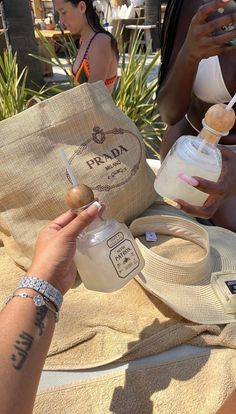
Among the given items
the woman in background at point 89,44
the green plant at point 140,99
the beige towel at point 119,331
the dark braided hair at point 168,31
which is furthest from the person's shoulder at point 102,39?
the beige towel at point 119,331

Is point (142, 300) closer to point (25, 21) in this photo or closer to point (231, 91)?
point (231, 91)

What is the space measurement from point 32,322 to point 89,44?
2.25m

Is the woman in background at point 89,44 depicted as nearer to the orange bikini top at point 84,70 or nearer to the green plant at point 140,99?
the orange bikini top at point 84,70

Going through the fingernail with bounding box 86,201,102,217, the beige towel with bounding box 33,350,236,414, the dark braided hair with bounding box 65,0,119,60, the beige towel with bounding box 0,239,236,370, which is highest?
the dark braided hair with bounding box 65,0,119,60

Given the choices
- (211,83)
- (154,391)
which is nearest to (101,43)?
(211,83)

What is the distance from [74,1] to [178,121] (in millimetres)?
1317

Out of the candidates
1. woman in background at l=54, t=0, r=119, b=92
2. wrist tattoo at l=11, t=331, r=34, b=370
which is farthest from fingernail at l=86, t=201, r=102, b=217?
woman in background at l=54, t=0, r=119, b=92

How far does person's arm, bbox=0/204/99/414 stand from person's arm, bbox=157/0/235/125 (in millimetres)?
727

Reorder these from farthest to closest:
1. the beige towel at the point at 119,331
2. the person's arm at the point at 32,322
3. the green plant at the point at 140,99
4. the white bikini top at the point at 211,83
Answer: the green plant at the point at 140,99
the white bikini top at the point at 211,83
the beige towel at the point at 119,331
the person's arm at the point at 32,322

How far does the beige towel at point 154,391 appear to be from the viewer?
1.17 metres

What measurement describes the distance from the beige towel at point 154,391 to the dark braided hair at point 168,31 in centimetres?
119

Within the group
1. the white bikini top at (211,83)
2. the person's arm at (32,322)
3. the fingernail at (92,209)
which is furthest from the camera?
the white bikini top at (211,83)

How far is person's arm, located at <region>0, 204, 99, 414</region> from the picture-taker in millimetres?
768

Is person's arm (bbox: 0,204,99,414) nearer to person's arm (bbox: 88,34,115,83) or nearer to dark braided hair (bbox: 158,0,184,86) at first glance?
dark braided hair (bbox: 158,0,184,86)
